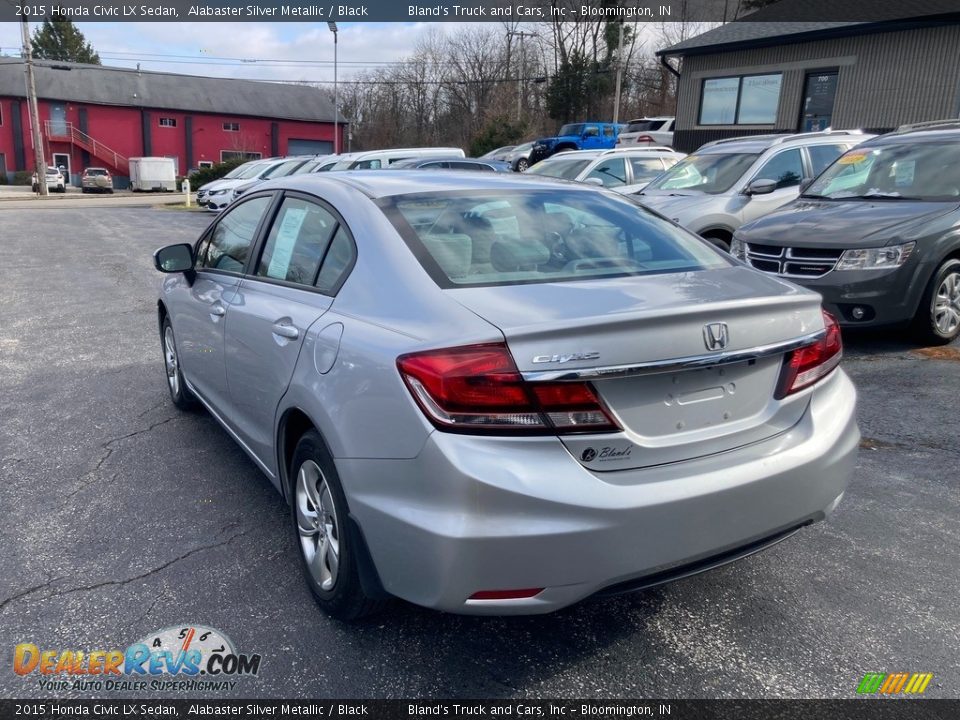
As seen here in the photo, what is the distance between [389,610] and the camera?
304 centimetres

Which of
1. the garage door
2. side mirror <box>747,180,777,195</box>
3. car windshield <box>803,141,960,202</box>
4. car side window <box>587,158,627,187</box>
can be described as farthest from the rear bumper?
the garage door

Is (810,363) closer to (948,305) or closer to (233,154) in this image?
(948,305)

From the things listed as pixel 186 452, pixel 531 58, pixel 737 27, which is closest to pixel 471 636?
pixel 186 452

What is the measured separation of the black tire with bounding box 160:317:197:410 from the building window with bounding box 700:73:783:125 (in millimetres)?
22084

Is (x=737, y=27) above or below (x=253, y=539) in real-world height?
above

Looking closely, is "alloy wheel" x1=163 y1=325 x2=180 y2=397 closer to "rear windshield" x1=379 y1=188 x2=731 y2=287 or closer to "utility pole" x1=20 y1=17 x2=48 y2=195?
"rear windshield" x1=379 y1=188 x2=731 y2=287

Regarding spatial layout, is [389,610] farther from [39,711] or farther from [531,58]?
[531,58]

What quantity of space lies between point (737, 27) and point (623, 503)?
1078 inches

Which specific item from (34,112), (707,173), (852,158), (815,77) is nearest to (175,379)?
(852,158)

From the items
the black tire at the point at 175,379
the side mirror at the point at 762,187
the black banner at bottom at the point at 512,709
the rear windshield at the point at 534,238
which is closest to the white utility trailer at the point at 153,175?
the side mirror at the point at 762,187

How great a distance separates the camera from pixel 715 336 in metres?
2.50

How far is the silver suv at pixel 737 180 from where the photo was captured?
9.43m

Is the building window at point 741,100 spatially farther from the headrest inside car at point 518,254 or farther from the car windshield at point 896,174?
the headrest inside car at point 518,254

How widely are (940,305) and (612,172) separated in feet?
23.1
